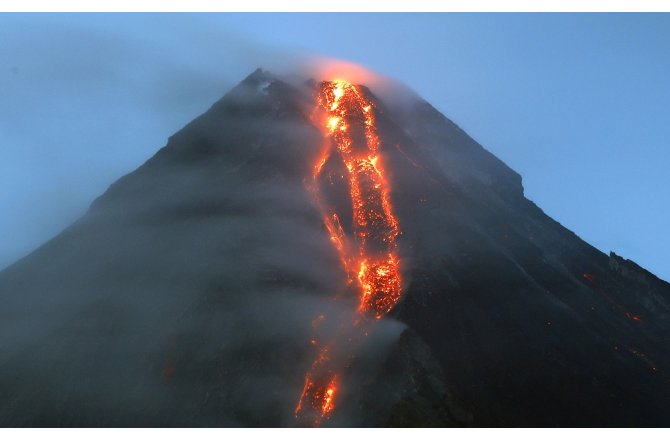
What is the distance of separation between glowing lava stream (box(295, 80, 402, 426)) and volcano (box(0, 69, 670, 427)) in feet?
0.61

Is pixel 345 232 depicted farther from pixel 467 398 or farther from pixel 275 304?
pixel 467 398

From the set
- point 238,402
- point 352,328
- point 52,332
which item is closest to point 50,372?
point 52,332

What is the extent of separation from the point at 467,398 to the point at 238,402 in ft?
40.1

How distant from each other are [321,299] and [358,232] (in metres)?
7.73

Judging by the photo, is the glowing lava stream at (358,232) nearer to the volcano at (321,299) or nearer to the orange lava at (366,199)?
the orange lava at (366,199)

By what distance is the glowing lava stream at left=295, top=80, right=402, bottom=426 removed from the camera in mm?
39375

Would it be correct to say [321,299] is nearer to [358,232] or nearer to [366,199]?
[358,232]

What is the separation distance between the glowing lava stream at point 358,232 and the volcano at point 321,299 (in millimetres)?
186

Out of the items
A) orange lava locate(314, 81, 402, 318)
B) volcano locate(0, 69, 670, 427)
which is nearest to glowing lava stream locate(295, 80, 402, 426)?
orange lava locate(314, 81, 402, 318)

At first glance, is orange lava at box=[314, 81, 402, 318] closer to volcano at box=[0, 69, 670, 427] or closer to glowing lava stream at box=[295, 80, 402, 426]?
glowing lava stream at box=[295, 80, 402, 426]

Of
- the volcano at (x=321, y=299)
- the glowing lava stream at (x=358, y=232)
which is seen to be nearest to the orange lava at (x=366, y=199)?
the glowing lava stream at (x=358, y=232)

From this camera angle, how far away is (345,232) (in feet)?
174

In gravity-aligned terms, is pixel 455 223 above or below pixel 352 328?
above

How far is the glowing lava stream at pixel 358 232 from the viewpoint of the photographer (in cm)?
3938
